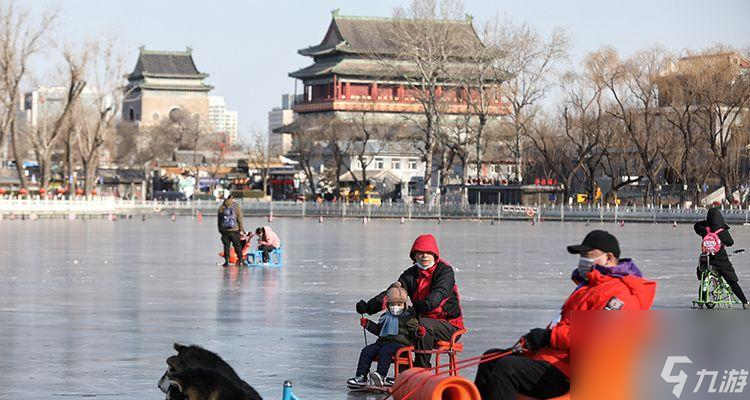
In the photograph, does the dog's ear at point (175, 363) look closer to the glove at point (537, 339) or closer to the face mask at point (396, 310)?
the glove at point (537, 339)

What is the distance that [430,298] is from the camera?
10.9m

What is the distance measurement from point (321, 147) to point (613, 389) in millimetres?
105275

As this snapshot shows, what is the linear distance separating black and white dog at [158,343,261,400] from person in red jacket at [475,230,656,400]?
1249 millimetres

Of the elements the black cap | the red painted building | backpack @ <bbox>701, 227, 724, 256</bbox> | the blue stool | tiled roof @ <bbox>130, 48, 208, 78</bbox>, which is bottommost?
the blue stool

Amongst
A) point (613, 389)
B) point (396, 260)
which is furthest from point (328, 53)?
point (613, 389)

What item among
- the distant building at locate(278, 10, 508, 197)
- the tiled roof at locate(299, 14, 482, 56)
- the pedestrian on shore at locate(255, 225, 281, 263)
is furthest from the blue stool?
the tiled roof at locate(299, 14, 482, 56)

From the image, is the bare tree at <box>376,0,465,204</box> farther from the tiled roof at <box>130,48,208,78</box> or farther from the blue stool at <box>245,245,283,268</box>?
the tiled roof at <box>130,48,208,78</box>

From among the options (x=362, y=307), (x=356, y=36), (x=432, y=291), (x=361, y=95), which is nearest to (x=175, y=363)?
(x=362, y=307)

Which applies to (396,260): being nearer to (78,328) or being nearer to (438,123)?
(78,328)

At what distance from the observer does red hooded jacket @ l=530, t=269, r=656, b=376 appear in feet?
24.3

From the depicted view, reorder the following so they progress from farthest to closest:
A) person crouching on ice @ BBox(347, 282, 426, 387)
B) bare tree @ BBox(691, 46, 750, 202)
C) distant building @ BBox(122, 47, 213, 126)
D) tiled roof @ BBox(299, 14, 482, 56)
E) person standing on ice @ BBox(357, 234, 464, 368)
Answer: distant building @ BBox(122, 47, 213, 126) → tiled roof @ BBox(299, 14, 482, 56) → bare tree @ BBox(691, 46, 750, 202) → person standing on ice @ BBox(357, 234, 464, 368) → person crouching on ice @ BBox(347, 282, 426, 387)

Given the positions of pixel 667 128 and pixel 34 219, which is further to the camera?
pixel 667 128

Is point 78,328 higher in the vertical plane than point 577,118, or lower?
lower

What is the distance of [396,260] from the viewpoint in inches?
1207
